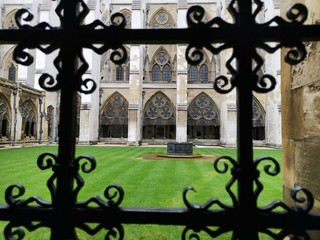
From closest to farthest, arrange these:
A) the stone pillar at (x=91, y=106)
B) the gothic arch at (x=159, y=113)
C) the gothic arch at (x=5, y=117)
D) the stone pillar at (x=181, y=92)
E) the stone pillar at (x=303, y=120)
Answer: the stone pillar at (x=303, y=120), the gothic arch at (x=5, y=117), the stone pillar at (x=181, y=92), the stone pillar at (x=91, y=106), the gothic arch at (x=159, y=113)

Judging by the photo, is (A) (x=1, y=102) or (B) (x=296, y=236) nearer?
(B) (x=296, y=236)

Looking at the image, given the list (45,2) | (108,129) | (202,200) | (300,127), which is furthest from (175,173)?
(45,2)

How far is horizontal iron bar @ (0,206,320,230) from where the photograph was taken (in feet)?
3.97

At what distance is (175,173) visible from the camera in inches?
323

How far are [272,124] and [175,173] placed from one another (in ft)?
59.4

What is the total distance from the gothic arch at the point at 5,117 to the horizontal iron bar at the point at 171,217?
22.1 meters

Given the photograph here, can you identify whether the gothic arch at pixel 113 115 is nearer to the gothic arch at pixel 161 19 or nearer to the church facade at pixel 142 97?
the church facade at pixel 142 97

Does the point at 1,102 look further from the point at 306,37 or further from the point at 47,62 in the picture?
the point at 306,37

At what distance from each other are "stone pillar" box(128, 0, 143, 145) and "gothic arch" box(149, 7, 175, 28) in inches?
190

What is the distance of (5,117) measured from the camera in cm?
2069

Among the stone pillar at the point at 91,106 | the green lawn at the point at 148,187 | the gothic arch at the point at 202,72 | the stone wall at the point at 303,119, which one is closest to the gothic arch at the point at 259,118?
the gothic arch at the point at 202,72

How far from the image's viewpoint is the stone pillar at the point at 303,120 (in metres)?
1.66

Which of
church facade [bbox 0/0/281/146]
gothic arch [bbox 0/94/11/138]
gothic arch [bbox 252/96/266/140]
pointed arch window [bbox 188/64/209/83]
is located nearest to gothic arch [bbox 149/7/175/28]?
church facade [bbox 0/0/281/146]

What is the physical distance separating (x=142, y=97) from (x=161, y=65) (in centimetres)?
532
